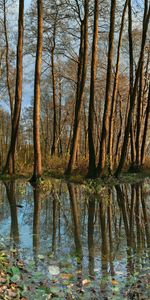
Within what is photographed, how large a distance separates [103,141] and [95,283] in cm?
1397

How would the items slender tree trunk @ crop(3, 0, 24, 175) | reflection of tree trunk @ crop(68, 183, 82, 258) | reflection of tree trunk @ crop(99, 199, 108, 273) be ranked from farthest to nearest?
slender tree trunk @ crop(3, 0, 24, 175) < reflection of tree trunk @ crop(68, 183, 82, 258) < reflection of tree trunk @ crop(99, 199, 108, 273)

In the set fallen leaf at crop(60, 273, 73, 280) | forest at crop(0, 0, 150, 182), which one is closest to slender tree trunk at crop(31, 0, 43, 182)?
forest at crop(0, 0, 150, 182)

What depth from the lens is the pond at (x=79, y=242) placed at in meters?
5.52

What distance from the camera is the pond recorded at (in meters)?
5.52

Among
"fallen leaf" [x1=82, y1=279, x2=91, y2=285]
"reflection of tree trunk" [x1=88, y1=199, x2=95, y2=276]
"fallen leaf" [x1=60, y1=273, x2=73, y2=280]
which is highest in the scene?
"reflection of tree trunk" [x1=88, y1=199, x2=95, y2=276]

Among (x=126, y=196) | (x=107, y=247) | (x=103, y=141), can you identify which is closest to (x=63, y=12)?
(x=103, y=141)

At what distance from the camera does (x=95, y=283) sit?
18.6 feet

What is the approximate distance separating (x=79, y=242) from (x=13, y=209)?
13.5 ft

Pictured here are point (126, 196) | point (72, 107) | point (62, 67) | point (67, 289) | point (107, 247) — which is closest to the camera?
point (67, 289)

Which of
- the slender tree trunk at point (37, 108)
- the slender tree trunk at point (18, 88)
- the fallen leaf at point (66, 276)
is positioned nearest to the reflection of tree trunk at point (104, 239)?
the fallen leaf at point (66, 276)

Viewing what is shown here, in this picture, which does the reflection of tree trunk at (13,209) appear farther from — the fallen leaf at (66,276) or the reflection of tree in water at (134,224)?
the fallen leaf at (66,276)

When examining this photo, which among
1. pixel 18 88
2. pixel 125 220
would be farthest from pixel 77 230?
pixel 18 88

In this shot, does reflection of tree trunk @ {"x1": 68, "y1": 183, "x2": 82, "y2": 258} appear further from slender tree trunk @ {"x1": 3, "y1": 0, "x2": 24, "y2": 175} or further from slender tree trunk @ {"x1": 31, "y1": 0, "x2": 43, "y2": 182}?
slender tree trunk @ {"x1": 3, "y1": 0, "x2": 24, "y2": 175}

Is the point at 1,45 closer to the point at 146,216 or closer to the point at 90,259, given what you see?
the point at 146,216
